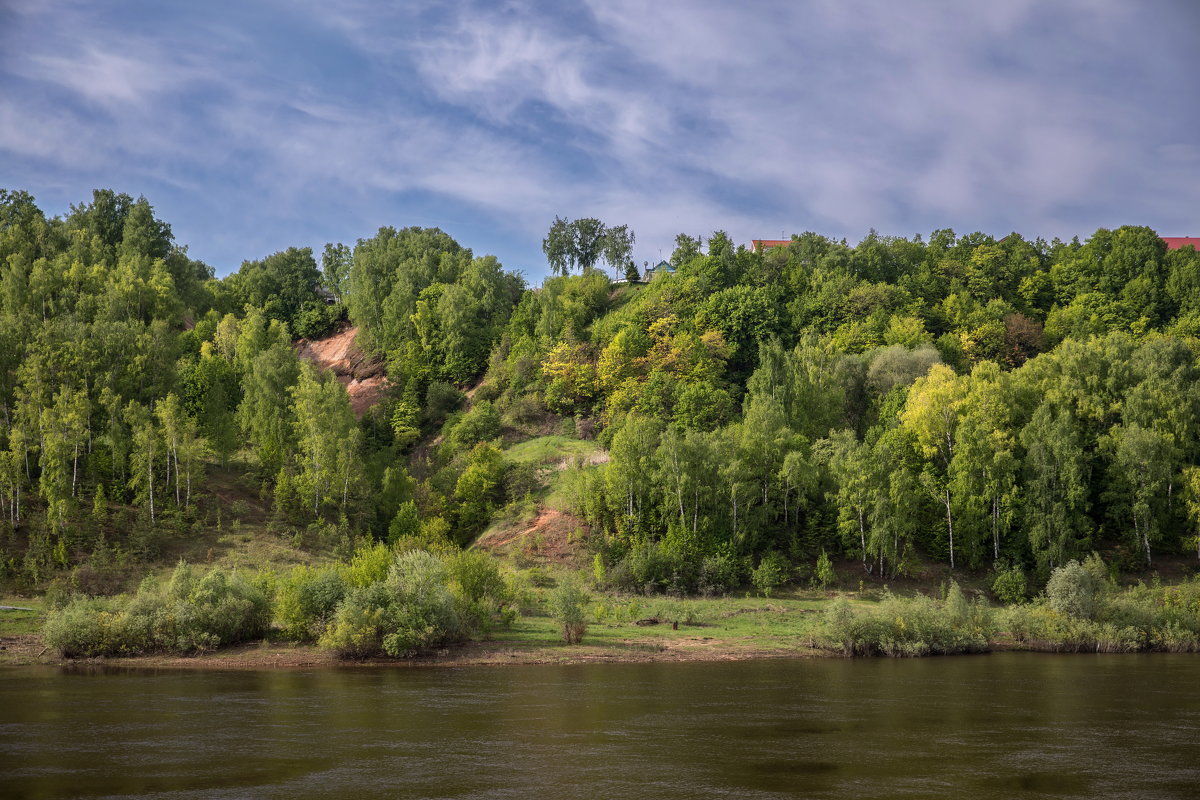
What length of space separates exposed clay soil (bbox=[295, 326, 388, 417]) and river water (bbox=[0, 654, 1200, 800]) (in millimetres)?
59541

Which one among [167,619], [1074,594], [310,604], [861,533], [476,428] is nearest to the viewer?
[167,619]

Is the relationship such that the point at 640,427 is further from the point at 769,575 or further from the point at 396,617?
the point at 396,617

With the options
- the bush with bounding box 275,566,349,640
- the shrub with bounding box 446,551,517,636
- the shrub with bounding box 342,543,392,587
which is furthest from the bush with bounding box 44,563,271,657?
the shrub with bounding box 446,551,517,636

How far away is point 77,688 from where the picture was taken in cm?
3975

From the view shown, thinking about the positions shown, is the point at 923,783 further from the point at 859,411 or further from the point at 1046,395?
the point at 859,411

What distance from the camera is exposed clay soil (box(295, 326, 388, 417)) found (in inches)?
4048

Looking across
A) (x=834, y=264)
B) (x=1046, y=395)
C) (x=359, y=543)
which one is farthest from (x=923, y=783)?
(x=834, y=264)

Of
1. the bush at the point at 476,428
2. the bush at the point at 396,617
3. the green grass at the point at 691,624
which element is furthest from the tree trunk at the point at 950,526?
the bush at the point at 476,428

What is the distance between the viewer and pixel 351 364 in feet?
362

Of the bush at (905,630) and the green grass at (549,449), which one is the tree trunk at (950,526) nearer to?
the bush at (905,630)

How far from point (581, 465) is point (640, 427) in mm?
9775

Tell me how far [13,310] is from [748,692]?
214 feet

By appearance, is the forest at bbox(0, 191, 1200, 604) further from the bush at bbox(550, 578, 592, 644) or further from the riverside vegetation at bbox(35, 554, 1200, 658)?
the bush at bbox(550, 578, 592, 644)

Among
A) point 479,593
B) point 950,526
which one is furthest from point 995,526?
point 479,593
